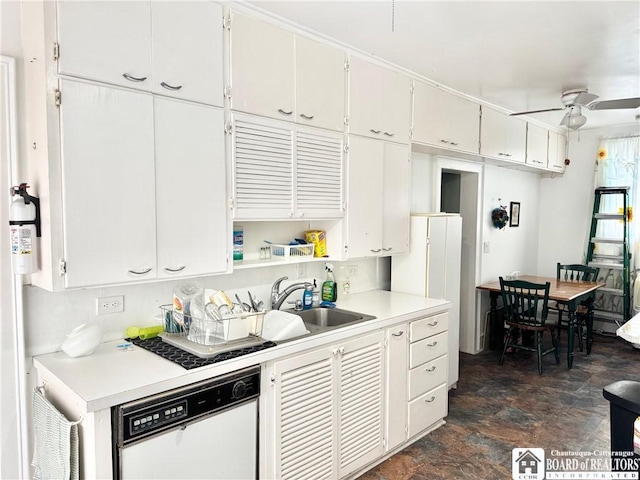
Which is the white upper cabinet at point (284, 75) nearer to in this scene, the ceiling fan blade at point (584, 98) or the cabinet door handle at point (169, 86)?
the cabinet door handle at point (169, 86)

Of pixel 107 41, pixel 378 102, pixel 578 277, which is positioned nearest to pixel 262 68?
pixel 107 41

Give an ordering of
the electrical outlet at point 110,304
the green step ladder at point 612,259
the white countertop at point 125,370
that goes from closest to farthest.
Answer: the white countertop at point 125,370 → the electrical outlet at point 110,304 → the green step ladder at point 612,259

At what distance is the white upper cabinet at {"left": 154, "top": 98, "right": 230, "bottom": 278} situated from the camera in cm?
202

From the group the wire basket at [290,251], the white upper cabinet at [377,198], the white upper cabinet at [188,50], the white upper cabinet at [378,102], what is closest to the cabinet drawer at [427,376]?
the white upper cabinet at [377,198]

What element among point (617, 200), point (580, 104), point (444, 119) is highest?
point (580, 104)

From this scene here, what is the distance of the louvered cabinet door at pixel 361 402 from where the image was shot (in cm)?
247

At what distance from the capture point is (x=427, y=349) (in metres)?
3.05

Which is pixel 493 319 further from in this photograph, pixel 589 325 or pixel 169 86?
pixel 169 86

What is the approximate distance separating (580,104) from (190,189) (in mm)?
3304

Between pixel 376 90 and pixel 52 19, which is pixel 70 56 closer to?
pixel 52 19

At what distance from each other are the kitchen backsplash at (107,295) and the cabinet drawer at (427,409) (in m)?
1.22

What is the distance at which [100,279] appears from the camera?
1847 millimetres

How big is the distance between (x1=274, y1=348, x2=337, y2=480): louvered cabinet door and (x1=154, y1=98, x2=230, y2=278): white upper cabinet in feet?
2.14

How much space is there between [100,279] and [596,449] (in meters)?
3.23
